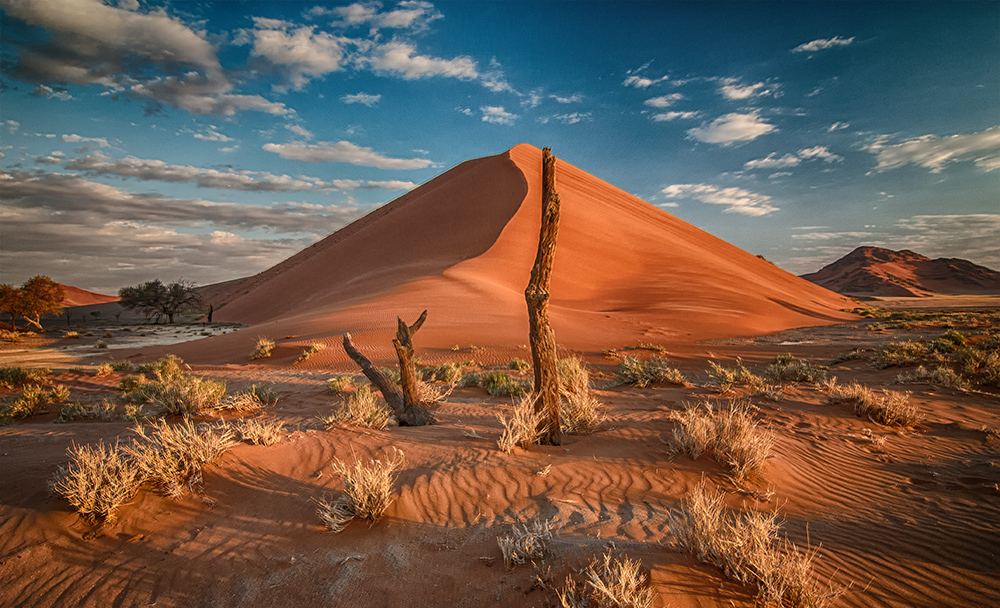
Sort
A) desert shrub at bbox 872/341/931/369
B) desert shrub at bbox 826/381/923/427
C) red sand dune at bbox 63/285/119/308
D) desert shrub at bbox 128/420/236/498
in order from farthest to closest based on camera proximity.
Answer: red sand dune at bbox 63/285/119/308, desert shrub at bbox 872/341/931/369, desert shrub at bbox 826/381/923/427, desert shrub at bbox 128/420/236/498

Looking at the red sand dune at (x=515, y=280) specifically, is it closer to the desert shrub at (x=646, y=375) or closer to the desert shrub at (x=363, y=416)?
the desert shrub at (x=646, y=375)

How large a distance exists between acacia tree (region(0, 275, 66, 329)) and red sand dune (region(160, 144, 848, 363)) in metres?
12.0

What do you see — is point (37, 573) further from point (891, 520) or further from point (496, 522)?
point (891, 520)

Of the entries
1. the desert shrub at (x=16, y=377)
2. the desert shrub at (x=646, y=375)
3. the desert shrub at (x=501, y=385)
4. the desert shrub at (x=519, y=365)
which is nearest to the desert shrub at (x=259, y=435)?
the desert shrub at (x=501, y=385)

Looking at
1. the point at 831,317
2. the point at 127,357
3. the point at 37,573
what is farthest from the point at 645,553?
the point at 831,317

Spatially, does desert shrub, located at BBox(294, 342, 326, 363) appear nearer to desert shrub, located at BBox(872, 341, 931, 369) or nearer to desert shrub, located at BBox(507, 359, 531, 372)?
desert shrub, located at BBox(507, 359, 531, 372)

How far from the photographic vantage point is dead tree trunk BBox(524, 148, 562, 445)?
211 inches

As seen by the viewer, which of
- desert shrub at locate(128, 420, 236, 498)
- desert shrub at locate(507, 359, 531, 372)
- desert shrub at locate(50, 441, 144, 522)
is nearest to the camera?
desert shrub at locate(50, 441, 144, 522)

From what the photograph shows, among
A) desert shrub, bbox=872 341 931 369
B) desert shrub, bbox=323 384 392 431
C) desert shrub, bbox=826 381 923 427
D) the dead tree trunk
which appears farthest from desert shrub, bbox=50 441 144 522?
desert shrub, bbox=872 341 931 369

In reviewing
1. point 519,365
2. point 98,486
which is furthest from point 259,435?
point 519,365

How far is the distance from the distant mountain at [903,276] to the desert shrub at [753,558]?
90735 millimetres

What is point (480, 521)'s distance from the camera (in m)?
3.77

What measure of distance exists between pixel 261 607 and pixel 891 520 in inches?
198

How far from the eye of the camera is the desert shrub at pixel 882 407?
254 inches
